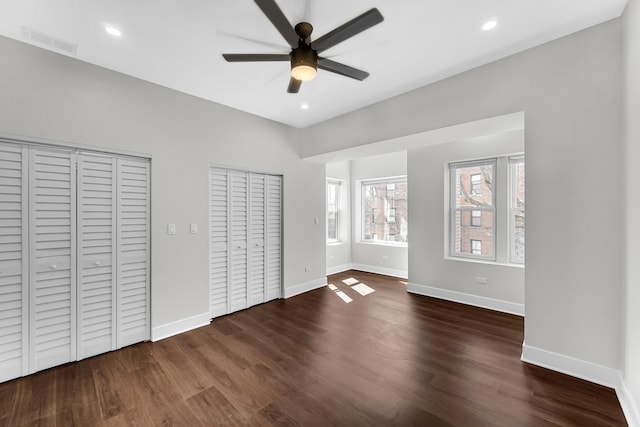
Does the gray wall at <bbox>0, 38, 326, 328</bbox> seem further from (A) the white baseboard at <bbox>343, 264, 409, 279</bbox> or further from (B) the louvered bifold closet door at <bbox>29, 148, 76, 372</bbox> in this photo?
(A) the white baseboard at <bbox>343, 264, 409, 279</bbox>

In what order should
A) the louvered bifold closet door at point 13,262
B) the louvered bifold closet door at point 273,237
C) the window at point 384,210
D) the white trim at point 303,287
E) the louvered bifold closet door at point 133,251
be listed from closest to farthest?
the louvered bifold closet door at point 13,262 < the louvered bifold closet door at point 133,251 < the louvered bifold closet door at point 273,237 < the white trim at point 303,287 < the window at point 384,210

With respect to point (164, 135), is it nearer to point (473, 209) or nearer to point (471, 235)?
point (473, 209)

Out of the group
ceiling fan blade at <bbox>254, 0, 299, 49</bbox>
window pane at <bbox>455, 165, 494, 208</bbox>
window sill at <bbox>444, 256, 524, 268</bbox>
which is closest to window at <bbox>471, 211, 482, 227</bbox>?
window pane at <bbox>455, 165, 494, 208</bbox>

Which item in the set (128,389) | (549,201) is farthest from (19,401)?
(549,201)

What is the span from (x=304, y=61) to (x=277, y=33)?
45 cm

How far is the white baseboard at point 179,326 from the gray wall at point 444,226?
10.7ft

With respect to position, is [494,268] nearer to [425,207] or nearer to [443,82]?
[425,207]

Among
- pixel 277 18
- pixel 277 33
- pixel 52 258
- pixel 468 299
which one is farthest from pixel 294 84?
pixel 468 299

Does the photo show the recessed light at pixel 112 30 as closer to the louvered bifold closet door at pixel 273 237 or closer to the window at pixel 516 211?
the louvered bifold closet door at pixel 273 237

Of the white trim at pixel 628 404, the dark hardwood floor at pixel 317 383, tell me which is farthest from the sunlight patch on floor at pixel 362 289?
the white trim at pixel 628 404

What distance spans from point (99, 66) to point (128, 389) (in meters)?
2.95

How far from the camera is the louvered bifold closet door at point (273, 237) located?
418 cm

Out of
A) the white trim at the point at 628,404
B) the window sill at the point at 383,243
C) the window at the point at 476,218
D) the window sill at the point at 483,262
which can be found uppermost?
the window at the point at 476,218

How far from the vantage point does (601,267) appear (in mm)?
2127
